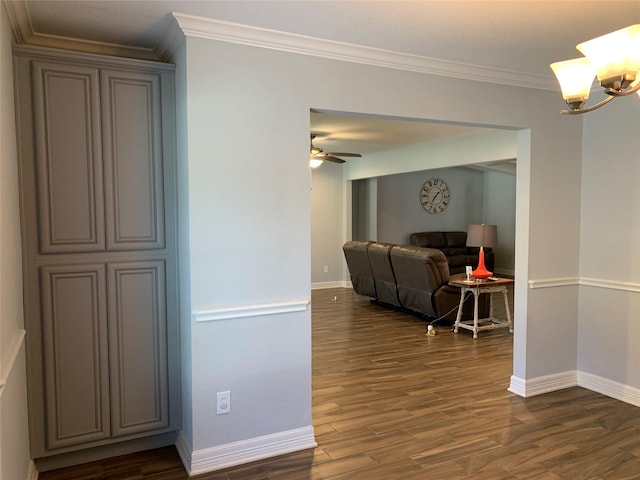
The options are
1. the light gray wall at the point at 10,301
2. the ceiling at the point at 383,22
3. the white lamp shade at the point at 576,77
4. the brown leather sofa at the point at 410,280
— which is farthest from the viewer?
the brown leather sofa at the point at 410,280

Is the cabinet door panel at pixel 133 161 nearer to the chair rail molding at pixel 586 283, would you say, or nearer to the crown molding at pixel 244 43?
the crown molding at pixel 244 43

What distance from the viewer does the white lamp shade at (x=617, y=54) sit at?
166cm

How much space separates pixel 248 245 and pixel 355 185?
6.89 metres

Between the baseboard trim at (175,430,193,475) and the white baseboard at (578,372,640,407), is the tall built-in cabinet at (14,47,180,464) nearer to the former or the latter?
the baseboard trim at (175,430,193,475)

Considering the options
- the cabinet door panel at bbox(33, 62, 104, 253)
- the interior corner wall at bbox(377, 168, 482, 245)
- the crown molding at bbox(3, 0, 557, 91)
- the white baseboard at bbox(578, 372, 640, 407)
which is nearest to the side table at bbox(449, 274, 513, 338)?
the white baseboard at bbox(578, 372, 640, 407)

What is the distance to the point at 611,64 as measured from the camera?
5.66 feet

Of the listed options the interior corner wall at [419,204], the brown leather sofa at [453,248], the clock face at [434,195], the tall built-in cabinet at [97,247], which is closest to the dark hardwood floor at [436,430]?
the tall built-in cabinet at [97,247]

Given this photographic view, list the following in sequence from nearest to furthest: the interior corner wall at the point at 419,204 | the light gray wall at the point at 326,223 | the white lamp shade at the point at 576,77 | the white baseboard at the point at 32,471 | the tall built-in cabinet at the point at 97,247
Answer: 1. the white lamp shade at the point at 576,77
2. the white baseboard at the point at 32,471
3. the tall built-in cabinet at the point at 97,247
4. the light gray wall at the point at 326,223
5. the interior corner wall at the point at 419,204

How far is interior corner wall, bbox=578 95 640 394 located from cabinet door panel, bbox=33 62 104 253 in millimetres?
3400

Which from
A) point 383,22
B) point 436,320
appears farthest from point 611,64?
point 436,320

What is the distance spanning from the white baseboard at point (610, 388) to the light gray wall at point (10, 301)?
3738mm

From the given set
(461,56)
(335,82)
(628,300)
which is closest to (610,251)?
(628,300)

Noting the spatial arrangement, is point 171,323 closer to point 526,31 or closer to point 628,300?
point 526,31

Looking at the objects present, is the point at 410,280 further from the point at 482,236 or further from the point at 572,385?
the point at 572,385
